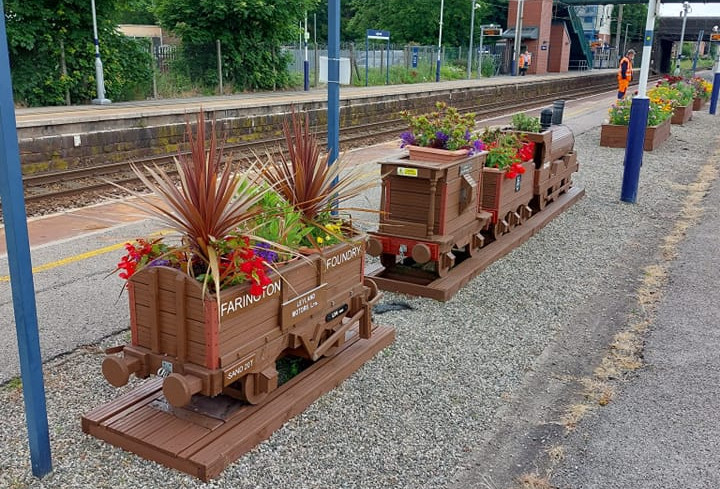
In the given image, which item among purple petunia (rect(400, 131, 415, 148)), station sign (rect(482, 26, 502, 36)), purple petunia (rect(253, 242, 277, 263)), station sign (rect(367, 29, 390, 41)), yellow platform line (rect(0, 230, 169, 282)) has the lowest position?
yellow platform line (rect(0, 230, 169, 282))

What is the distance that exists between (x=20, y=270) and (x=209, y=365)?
1.07 metres

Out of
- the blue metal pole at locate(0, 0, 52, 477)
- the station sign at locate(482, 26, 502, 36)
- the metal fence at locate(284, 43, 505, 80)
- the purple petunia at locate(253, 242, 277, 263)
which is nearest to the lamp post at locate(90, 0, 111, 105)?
the metal fence at locate(284, 43, 505, 80)

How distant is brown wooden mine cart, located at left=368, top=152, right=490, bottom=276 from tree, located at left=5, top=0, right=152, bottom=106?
16899mm

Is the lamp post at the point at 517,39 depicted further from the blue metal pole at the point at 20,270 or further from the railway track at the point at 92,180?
the blue metal pole at the point at 20,270

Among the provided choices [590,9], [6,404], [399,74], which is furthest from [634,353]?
[590,9]

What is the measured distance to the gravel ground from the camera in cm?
372

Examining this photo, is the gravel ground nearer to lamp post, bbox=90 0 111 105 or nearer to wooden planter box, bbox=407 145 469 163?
wooden planter box, bbox=407 145 469 163

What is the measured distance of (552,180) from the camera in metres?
10.1

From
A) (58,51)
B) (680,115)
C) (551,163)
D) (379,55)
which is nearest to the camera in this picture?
(551,163)

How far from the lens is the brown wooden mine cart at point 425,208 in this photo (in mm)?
6414

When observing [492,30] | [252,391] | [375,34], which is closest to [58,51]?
[375,34]

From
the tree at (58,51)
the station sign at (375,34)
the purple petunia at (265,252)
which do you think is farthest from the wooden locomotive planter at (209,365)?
the station sign at (375,34)

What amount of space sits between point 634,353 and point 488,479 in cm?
235

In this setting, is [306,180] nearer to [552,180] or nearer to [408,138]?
[408,138]
